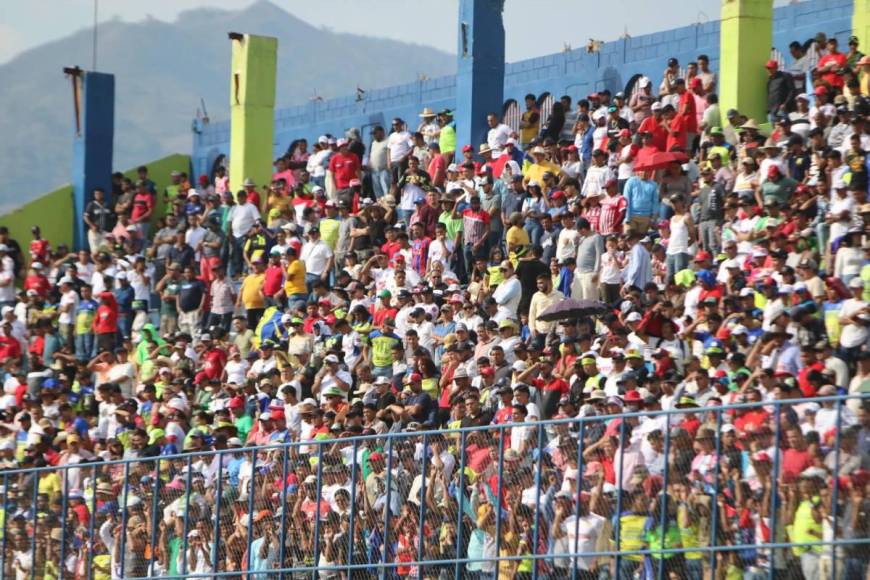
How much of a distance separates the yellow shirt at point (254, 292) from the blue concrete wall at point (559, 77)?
6.09m

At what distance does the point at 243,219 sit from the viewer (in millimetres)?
27375

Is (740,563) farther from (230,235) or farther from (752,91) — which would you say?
(230,235)

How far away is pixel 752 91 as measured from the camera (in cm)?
2323

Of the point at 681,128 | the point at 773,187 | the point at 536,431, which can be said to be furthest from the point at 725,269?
the point at 536,431

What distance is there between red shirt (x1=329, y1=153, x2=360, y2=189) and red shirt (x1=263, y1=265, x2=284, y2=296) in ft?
8.03

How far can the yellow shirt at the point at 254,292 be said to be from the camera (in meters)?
25.2

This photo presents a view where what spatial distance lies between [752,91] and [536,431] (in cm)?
1029

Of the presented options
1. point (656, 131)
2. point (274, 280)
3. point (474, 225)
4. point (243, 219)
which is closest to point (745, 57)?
point (656, 131)

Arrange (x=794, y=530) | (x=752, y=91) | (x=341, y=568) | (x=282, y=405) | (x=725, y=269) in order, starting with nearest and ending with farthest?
(x=794, y=530) < (x=341, y=568) < (x=725, y=269) < (x=282, y=405) < (x=752, y=91)

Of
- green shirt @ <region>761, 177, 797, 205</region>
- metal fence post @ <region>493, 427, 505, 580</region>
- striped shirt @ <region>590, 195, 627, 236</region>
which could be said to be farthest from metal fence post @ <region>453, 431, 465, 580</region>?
striped shirt @ <region>590, 195, 627, 236</region>

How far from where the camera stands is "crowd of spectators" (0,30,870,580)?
1331 cm

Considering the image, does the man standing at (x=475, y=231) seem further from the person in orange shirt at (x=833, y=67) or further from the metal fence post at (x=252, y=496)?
the metal fence post at (x=252, y=496)

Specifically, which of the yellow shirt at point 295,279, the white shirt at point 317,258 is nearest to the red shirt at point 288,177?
the white shirt at point 317,258

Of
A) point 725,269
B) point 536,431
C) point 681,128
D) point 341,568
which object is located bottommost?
point 341,568
